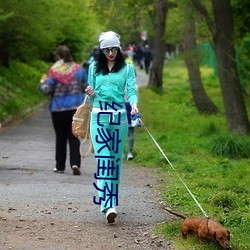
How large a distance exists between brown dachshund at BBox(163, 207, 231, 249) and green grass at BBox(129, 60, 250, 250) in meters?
0.08

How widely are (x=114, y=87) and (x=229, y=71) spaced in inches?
372

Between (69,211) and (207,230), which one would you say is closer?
(207,230)

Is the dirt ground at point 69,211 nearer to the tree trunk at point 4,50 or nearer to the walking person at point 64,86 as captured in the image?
the walking person at point 64,86

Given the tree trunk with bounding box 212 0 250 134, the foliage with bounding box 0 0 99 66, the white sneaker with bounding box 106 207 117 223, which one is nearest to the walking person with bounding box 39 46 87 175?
the white sneaker with bounding box 106 207 117 223

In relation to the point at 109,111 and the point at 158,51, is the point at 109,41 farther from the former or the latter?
the point at 158,51

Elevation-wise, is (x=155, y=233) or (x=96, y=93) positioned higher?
(x=96, y=93)

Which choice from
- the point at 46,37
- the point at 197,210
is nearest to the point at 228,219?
the point at 197,210

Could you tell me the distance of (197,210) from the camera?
8156 millimetres

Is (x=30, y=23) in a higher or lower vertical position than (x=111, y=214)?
higher

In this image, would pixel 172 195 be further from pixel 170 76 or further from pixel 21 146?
pixel 170 76

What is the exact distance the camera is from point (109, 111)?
299 inches

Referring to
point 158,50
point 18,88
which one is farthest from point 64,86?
point 158,50

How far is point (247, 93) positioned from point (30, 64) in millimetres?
9129

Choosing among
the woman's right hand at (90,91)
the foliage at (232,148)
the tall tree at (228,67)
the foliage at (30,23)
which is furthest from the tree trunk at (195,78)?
the woman's right hand at (90,91)
